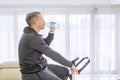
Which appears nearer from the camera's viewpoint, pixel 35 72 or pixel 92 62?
pixel 35 72

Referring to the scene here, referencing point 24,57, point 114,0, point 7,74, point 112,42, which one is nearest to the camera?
point 24,57

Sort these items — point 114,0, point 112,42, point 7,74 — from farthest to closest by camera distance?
point 112,42 → point 114,0 → point 7,74

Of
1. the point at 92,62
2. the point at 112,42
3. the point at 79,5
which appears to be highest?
the point at 79,5

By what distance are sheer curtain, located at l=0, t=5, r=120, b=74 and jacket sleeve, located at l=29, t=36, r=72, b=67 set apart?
447cm

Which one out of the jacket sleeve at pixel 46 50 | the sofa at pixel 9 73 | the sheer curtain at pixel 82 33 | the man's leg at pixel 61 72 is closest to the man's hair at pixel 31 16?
the jacket sleeve at pixel 46 50

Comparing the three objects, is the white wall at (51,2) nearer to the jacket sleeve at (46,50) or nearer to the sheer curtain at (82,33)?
the sheer curtain at (82,33)

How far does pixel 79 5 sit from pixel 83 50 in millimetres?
1352

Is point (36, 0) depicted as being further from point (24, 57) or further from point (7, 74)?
point (24, 57)

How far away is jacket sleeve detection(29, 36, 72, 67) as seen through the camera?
80.4 inches

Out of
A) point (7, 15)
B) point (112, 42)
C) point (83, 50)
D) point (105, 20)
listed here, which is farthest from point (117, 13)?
point (7, 15)

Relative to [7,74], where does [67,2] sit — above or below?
above

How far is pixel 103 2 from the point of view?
21.5 ft

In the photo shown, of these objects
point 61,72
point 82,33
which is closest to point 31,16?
point 61,72

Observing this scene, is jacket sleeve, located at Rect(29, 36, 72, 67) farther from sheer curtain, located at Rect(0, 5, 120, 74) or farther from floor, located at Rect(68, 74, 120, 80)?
sheer curtain, located at Rect(0, 5, 120, 74)
